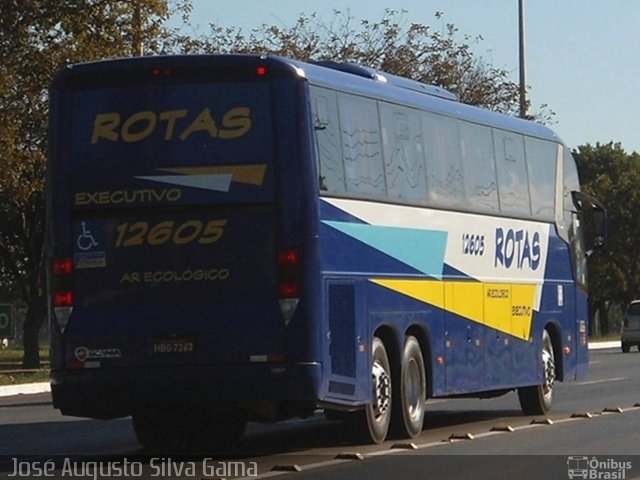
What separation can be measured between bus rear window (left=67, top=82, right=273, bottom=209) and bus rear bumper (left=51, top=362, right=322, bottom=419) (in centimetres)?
150

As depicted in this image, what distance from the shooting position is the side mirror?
24172mm

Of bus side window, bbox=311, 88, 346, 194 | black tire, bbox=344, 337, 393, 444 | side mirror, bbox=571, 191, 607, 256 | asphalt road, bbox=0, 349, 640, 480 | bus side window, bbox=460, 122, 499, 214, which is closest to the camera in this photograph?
asphalt road, bbox=0, 349, 640, 480

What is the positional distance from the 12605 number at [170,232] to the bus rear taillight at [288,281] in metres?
0.63

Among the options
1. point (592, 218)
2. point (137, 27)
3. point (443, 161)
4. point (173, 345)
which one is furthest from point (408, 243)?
point (137, 27)

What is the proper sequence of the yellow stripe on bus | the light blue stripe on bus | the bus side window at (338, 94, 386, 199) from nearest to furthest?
1. the bus side window at (338, 94, 386, 199)
2. the light blue stripe on bus
3. the yellow stripe on bus

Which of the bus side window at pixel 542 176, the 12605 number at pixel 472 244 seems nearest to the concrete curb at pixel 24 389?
the bus side window at pixel 542 176

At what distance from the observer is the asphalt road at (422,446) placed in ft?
47.4

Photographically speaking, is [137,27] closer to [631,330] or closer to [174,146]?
[174,146]

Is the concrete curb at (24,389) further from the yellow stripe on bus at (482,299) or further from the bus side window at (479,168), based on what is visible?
the bus side window at (479,168)

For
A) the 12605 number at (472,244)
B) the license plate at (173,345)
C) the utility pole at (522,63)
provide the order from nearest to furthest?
1. the license plate at (173,345)
2. the 12605 number at (472,244)
3. the utility pole at (522,63)

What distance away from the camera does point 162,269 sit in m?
15.5

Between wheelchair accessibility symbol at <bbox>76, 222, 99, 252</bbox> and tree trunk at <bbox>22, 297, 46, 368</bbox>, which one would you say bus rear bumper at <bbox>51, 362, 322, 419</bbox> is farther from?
tree trunk at <bbox>22, 297, 46, 368</bbox>

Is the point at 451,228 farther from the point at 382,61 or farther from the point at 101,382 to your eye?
the point at 382,61

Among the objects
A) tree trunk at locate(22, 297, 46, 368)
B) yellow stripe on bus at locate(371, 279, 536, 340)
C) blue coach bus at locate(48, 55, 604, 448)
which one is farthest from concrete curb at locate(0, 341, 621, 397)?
tree trunk at locate(22, 297, 46, 368)
